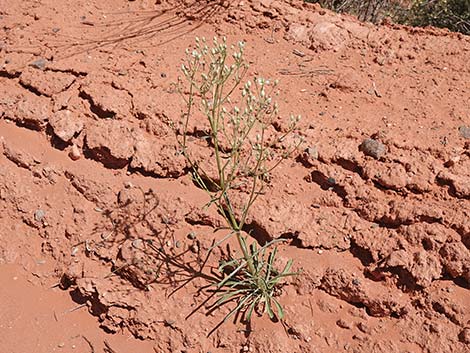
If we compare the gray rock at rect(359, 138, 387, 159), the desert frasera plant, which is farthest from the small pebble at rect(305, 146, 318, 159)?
the gray rock at rect(359, 138, 387, 159)

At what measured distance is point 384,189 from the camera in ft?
9.32

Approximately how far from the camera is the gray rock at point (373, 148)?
113 inches

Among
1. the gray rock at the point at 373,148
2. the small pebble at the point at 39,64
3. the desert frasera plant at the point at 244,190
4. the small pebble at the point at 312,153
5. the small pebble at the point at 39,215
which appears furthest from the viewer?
the small pebble at the point at 39,64

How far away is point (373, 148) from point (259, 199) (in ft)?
2.39

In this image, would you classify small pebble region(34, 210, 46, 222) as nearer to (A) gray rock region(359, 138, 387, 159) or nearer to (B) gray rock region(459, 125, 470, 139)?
(A) gray rock region(359, 138, 387, 159)

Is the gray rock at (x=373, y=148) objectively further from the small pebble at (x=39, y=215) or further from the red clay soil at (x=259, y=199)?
the small pebble at (x=39, y=215)

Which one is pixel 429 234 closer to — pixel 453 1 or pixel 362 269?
pixel 362 269

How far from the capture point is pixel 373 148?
290cm

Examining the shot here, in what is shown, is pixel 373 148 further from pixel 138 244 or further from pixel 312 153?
pixel 138 244

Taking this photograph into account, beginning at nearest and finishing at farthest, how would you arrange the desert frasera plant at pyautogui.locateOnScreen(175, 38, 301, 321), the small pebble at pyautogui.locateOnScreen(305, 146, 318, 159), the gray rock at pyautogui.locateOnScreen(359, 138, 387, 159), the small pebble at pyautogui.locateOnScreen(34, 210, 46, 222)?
1. the desert frasera plant at pyautogui.locateOnScreen(175, 38, 301, 321)
2. the gray rock at pyautogui.locateOnScreen(359, 138, 387, 159)
3. the small pebble at pyautogui.locateOnScreen(305, 146, 318, 159)
4. the small pebble at pyautogui.locateOnScreen(34, 210, 46, 222)

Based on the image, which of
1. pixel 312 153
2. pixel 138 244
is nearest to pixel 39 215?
pixel 138 244

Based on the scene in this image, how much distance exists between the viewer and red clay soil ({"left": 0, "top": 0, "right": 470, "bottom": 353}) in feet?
8.79

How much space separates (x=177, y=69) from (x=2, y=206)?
58.6 inches

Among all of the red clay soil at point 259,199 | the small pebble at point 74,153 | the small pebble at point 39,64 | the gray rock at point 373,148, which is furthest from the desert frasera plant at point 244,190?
the small pebble at point 39,64
